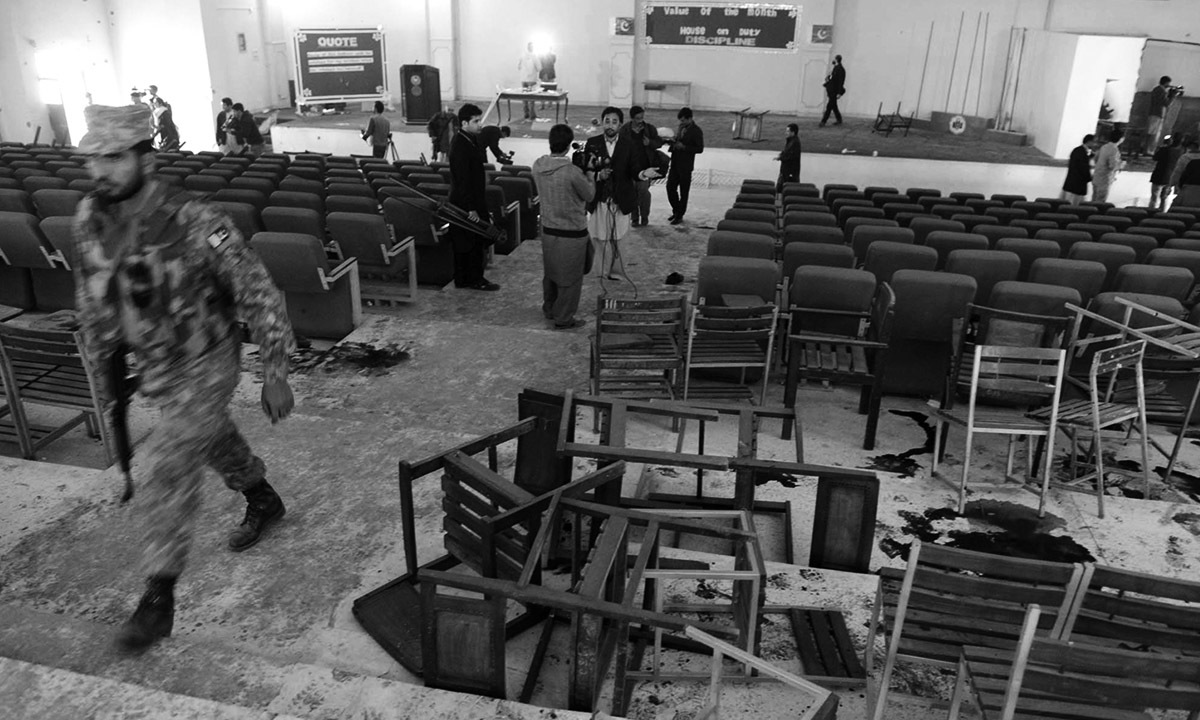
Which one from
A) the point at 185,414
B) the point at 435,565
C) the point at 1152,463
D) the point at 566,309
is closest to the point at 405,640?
the point at 435,565

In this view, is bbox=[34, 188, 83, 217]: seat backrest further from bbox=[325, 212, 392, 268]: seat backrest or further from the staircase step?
the staircase step

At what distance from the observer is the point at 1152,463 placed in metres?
4.82

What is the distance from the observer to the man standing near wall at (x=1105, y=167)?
457 inches

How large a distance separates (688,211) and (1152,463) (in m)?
7.32

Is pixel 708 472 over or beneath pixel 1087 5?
beneath

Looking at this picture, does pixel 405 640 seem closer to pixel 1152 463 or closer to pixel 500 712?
pixel 500 712

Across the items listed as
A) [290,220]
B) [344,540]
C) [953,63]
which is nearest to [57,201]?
[290,220]

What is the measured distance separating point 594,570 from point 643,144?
632 cm

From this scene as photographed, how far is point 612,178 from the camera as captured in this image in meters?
7.43

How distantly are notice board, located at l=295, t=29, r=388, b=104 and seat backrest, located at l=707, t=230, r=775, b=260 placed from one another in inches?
545

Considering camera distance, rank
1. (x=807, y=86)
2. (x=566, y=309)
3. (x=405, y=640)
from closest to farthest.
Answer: (x=405, y=640) < (x=566, y=309) < (x=807, y=86)

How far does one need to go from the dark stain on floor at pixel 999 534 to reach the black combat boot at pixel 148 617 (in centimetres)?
293

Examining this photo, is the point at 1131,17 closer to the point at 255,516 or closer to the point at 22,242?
the point at 22,242

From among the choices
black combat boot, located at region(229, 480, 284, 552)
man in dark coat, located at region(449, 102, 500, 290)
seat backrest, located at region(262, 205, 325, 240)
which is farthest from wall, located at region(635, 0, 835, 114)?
black combat boot, located at region(229, 480, 284, 552)
